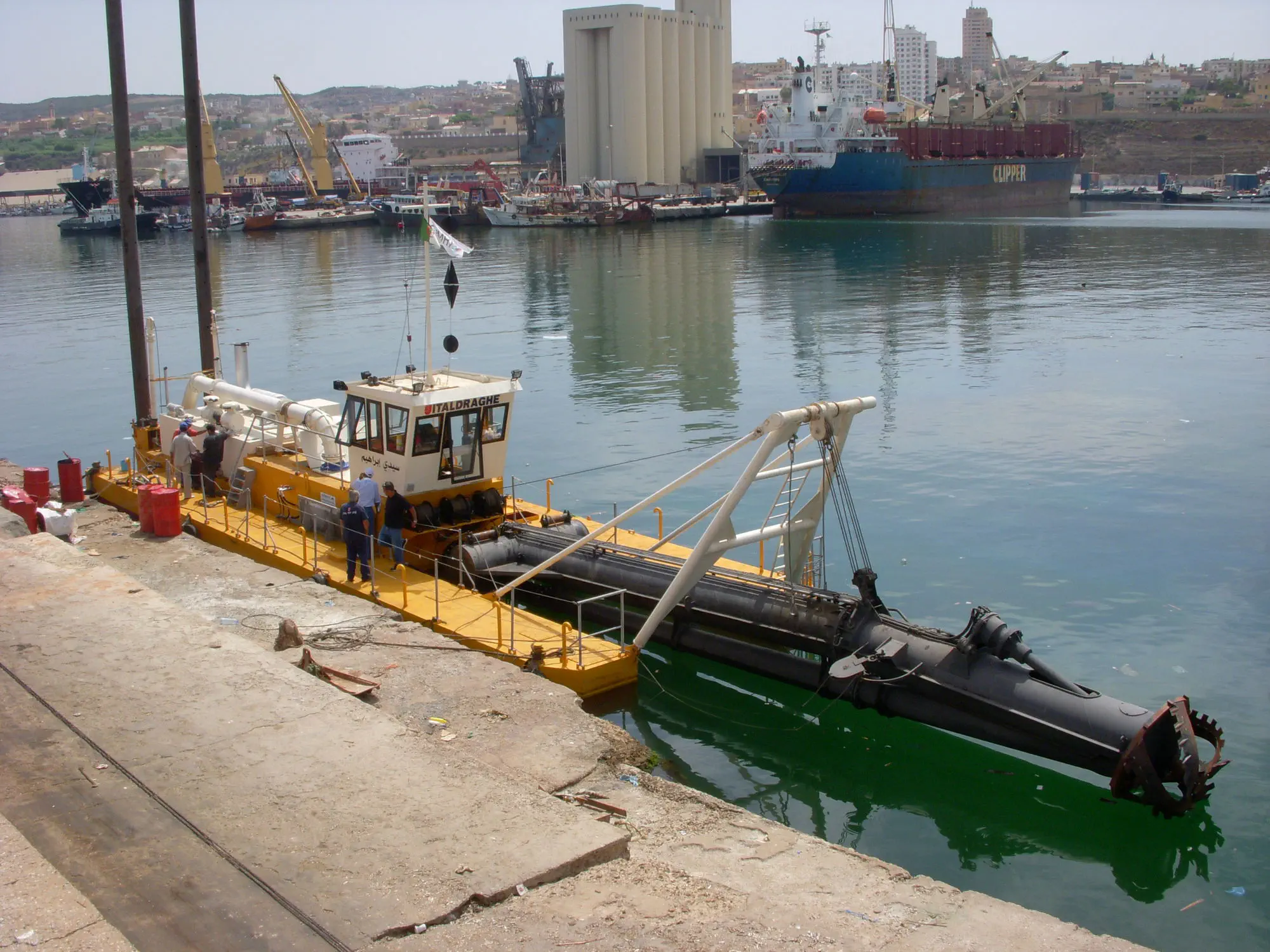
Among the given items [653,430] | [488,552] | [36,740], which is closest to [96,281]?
[653,430]

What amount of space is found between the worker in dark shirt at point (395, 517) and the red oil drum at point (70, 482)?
7.65m

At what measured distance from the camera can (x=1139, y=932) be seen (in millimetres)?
9562

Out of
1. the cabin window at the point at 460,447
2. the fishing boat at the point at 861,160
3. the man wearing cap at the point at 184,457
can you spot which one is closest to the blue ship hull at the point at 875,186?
the fishing boat at the point at 861,160

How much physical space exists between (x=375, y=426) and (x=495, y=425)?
1.51m

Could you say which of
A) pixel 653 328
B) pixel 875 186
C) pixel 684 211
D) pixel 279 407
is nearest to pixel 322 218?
pixel 684 211

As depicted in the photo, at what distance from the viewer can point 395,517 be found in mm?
14438

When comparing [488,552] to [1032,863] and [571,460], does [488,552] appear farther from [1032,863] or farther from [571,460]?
[571,460]

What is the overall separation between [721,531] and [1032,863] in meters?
4.26

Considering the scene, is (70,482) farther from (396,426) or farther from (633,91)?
(633,91)

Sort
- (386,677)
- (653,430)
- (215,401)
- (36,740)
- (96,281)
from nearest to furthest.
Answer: (36,740) < (386,677) < (215,401) < (653,430) < (96,281)

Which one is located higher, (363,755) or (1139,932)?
(363,755)

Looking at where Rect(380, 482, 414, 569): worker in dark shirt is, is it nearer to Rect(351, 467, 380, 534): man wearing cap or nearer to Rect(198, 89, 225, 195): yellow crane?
Rect(351, 467, 380, 534): man wearing cap

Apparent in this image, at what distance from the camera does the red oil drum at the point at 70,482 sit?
19.3m

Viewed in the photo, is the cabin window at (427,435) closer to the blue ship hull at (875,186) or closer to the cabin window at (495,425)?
the cabin window at (495,425)
